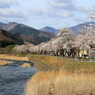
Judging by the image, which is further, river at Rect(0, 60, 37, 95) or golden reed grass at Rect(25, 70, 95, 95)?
river at Rect(0, 60, 37, 95)

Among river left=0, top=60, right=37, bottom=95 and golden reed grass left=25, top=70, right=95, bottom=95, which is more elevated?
golden reed grass left=25, top=70, right=95, bottom=95

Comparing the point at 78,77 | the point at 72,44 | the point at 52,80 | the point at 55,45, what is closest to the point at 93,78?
the point at 78,77

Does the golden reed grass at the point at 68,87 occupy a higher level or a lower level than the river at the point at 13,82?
higher

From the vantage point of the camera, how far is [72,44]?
6588 centimetres

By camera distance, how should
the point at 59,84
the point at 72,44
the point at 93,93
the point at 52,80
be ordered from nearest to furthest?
the point at 93,93 < the point at 59,84 < the point at 52,80 < the point at 72,44

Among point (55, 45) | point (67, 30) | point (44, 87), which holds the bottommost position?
point (44, 87)

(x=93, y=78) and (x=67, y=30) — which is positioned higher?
(x=67, y=30)

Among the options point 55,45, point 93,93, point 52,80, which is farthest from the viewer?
point 55,45

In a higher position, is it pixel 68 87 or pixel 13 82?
pixel 68 87

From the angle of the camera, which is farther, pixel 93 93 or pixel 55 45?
pixel 55 45

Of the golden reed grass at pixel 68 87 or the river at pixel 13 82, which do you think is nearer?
the golden reed grass at pixel 68 87

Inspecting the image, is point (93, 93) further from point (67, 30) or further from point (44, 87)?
point (67, 30)

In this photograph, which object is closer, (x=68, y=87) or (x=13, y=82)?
(x=68, y=87)

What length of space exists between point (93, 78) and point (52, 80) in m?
3.97
